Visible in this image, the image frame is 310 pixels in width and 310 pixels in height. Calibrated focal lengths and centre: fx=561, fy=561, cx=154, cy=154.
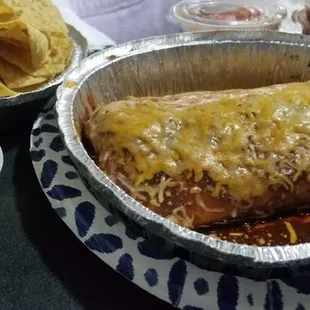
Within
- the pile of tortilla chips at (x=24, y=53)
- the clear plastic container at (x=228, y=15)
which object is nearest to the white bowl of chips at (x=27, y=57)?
the pile of tortilla chips at (x=24, y=53)

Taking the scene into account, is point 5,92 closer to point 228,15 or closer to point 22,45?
point 22,45

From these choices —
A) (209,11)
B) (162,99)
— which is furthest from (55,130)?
(209,11)

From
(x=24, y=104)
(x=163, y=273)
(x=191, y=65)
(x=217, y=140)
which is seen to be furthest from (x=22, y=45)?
(x=163, y=273)

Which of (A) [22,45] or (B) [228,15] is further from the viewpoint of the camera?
(B) [228,15]

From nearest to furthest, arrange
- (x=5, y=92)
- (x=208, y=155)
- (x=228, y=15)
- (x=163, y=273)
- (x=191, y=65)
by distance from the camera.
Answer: (x=163, y=273)
(x=208, y=155)
(x=5, y=92)
(x=191, y=65)
(x=228, y=15)

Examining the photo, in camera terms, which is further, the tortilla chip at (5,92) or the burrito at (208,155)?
the tortilla chip at (5,92)

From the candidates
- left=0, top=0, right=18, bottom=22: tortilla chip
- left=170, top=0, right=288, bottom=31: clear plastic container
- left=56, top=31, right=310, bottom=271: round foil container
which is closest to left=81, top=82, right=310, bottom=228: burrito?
left=56, top=31, right=310, bottom=271: round foil container

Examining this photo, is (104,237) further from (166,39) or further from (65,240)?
(166,39)

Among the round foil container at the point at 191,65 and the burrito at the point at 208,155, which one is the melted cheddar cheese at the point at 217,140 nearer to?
the burrito at the point at 208,155
